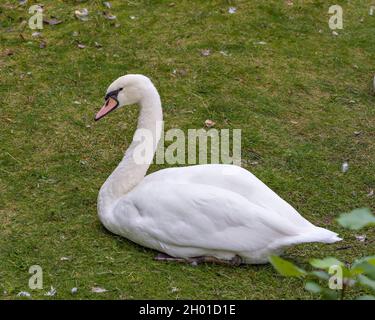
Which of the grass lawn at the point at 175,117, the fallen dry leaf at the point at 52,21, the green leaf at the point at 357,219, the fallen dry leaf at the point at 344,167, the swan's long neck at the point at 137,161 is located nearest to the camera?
the green leaf at the point at 357,219

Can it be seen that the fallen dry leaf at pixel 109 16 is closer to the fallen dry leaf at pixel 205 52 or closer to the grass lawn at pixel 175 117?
the grass lawn at pixel 175 117

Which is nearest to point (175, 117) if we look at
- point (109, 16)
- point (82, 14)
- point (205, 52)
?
point (205, 52)

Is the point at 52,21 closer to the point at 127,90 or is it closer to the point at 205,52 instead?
the point at 205,52

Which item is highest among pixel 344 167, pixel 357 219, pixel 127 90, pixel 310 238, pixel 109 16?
pixel 357 219

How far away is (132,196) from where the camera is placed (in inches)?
180

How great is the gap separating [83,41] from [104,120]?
5.29 ft

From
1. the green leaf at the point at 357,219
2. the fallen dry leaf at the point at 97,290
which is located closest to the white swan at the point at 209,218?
the fallen dry leaf at the point at 97,290

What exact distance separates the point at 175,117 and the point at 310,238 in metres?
2.60

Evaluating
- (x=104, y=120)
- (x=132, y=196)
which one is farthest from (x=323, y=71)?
(x=132, y=196)

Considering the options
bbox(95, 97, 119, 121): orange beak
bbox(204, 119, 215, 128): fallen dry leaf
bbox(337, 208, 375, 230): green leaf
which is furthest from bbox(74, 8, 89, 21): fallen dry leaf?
bbox(337, 208, 375, 230): green leaf

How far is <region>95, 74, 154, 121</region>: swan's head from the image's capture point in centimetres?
482

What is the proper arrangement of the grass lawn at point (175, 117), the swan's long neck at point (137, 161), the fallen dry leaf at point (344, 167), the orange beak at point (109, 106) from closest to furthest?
the grass lawn at point (175, 117), the swan's long neck at point (137, 161), the orange beak at point (109, 106), the fallen dry leaf at point (344, 167)

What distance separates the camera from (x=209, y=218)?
4250 mm

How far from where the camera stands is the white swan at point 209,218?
4.22 m
